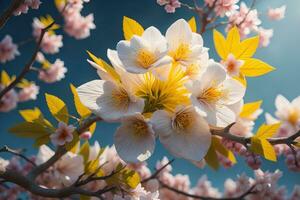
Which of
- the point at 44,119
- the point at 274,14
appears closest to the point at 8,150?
the point at 44,119

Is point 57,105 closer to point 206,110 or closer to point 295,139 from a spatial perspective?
point 206,110

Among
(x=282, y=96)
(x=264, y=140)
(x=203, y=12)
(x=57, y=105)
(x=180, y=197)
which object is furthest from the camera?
(x=180, y=197)

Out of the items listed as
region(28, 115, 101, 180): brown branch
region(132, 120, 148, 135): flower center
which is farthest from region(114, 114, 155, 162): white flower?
region(28, 115, 101, 180): brown branch

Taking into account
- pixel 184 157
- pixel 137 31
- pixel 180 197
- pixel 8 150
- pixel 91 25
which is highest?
pixel 137 31

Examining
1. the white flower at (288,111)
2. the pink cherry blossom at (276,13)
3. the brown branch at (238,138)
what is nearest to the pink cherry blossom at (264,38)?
the pink cherry blossom at (276,13)

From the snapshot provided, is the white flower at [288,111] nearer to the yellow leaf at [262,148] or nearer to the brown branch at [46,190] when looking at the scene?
the yellow leaf at [262,148]

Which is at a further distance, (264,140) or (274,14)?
(274,14)
